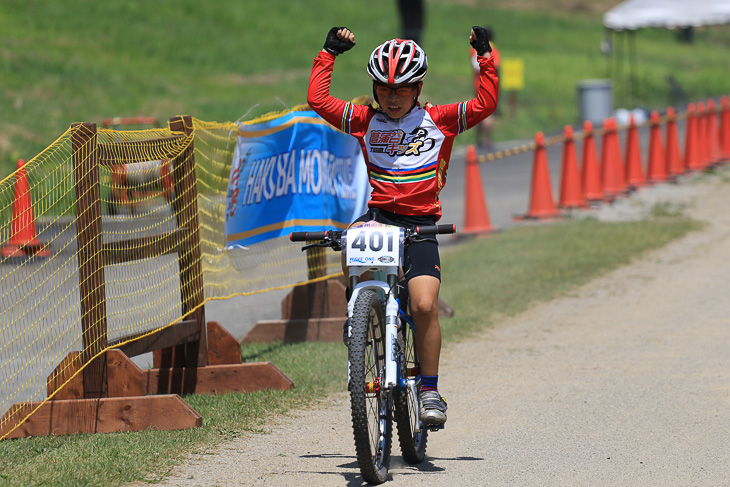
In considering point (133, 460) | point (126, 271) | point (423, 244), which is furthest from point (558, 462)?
point (126, 271)

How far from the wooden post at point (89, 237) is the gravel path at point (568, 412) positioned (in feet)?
3.31

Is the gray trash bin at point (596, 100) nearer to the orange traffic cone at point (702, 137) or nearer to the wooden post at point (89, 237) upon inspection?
the orange traffic cone at point (702, 137)

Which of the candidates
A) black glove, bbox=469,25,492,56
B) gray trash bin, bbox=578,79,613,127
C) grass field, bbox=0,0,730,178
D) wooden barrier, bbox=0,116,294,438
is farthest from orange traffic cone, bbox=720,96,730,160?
black glove, bbox=469,25,492,56

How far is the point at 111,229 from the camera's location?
6.93m

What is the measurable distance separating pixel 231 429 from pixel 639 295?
18.0ft

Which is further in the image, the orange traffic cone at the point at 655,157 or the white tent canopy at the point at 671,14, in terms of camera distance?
the white tent canopy at the point at 671,14

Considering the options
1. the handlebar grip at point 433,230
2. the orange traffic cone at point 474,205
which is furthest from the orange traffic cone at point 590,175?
the handlebar grip at point 433,230

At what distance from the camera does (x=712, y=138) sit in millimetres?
22359

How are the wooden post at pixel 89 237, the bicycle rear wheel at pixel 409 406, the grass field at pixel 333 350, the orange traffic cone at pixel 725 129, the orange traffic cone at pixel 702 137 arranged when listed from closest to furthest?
the bicycle rear wheel at pixel 409 406, the grass field at pixel 333 350, the wooden post at pixel 89 237, the orange traffic cone at pixel 702 137, the orange traffic cone at pixel 725 129

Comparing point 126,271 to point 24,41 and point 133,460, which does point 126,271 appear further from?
point 24,41

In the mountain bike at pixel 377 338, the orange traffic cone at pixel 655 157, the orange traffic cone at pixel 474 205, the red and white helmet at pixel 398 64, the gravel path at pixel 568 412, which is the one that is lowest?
the gravel path at pixel 568 412

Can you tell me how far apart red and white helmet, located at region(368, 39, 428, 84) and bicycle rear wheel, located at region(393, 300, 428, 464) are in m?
1.12

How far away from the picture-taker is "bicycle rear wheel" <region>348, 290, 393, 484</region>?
5.29m

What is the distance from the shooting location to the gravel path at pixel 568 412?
5.84 meters
